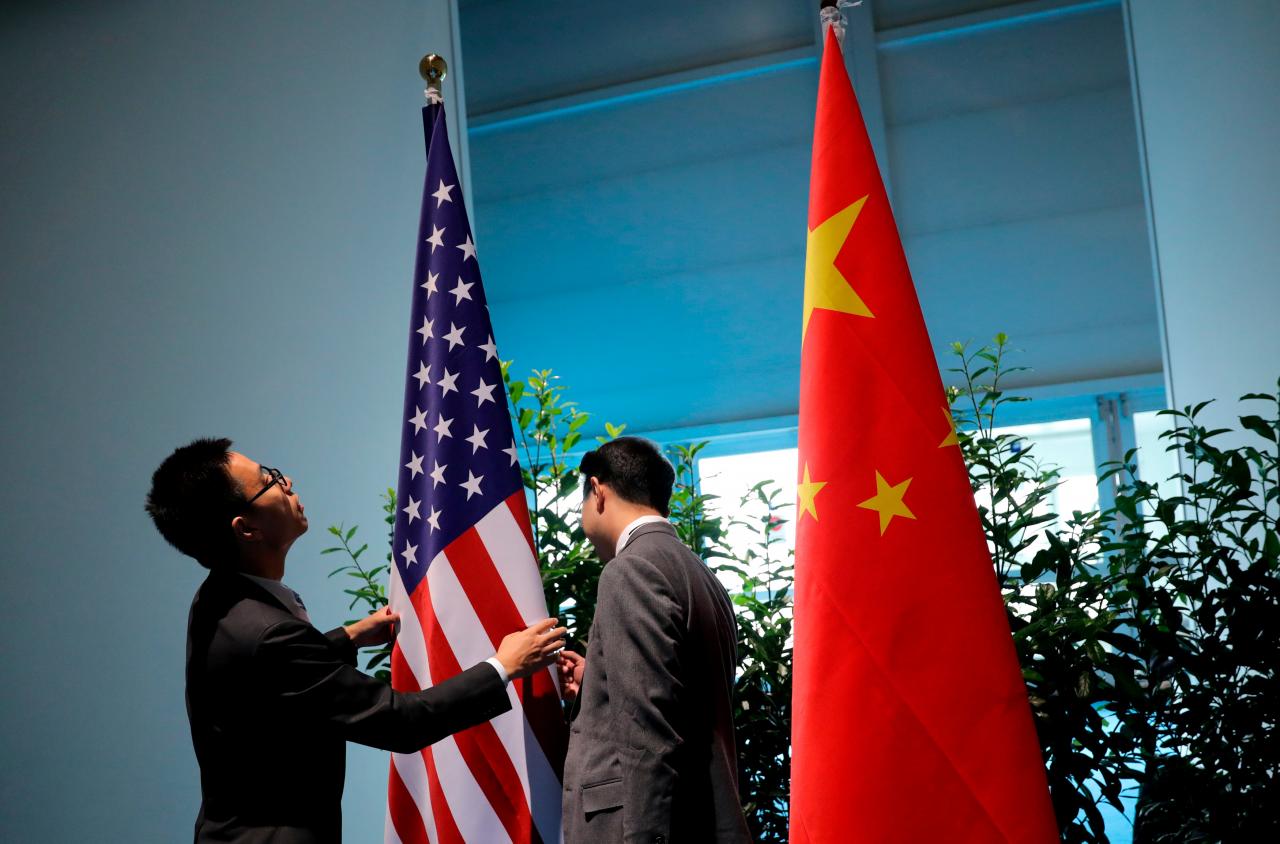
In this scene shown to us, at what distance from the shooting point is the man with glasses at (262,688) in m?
1.78

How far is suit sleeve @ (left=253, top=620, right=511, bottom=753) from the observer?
70.2 inches

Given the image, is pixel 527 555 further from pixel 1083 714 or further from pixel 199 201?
pixel 199 201

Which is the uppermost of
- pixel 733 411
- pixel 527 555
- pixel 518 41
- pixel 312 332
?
pixel 518 41

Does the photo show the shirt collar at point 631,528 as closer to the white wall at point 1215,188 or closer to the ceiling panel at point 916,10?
the white wall at point 1215,188

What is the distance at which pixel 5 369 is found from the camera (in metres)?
4.50

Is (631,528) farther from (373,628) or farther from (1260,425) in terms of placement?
(1260,425)

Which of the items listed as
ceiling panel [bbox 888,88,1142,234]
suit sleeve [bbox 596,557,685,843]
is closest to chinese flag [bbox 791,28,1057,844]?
suit sleeve [bbox 596,557,685,843]

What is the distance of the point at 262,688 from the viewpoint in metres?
1.78

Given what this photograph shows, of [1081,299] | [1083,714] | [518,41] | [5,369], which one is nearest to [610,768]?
[1083,714]

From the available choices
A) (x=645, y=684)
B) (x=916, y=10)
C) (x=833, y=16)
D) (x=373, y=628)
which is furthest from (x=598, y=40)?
(x=645, y=684)

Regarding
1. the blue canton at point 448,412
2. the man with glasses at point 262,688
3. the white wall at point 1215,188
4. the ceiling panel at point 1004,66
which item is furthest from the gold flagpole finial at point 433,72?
the ceiling panel at point 1004,66

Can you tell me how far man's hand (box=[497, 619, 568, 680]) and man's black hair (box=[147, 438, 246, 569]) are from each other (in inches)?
22.0

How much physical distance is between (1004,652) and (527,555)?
3.84 ft

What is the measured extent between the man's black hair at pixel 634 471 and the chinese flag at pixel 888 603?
486mm
